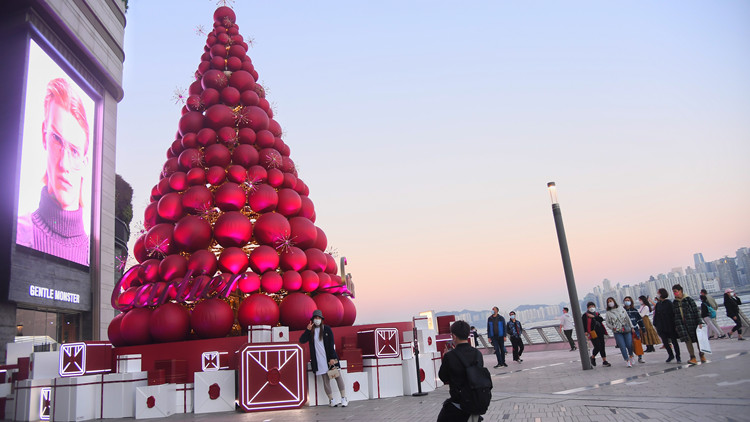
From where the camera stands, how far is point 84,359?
1028 centimetres

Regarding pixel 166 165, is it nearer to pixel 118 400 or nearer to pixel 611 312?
pixel 118 400

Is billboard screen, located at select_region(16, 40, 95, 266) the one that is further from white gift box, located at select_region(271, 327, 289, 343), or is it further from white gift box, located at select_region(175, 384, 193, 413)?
white gift box, located at select_region(271, 327, 289, 343)

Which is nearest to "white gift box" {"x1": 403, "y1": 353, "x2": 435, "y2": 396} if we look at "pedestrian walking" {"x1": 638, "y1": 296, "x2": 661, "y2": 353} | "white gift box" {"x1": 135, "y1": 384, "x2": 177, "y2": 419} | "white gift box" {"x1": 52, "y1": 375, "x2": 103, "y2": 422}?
"white gift box" {"x1": 135, "y1": 384, "x2": 177, "y2": 419}

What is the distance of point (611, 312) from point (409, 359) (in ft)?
16.7

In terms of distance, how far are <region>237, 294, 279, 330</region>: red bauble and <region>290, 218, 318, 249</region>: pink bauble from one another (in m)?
1.91

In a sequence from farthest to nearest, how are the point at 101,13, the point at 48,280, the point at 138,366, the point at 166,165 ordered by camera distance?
the point at 101,13 → the point at 48,280 → the point at 166,165 → the point at 138,366

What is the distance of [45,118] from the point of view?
979 inches

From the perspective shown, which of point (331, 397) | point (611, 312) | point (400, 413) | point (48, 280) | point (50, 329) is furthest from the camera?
point (50, 329)

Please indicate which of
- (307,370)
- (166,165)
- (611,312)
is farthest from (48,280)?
(611,312)

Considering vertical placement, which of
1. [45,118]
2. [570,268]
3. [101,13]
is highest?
[101,13]

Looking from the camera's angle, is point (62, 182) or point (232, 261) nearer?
point (232, 261)

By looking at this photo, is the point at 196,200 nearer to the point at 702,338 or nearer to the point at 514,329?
the point at 514,329

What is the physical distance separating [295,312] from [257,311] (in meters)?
0.90

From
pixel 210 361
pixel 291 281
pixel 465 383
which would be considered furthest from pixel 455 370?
pixel 291 281
